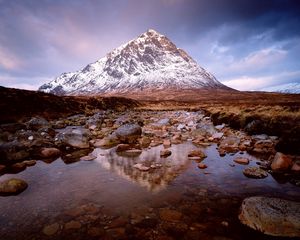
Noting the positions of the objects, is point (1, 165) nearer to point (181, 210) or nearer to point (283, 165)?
point (181, 210)

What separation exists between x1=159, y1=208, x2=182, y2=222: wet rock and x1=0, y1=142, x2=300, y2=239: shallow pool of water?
0.13m

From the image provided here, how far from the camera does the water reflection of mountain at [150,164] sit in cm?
734

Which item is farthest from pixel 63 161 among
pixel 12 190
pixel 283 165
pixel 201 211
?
pixel 283 165

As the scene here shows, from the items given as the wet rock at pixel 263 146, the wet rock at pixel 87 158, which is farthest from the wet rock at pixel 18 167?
the wet rock at pixel 263 146

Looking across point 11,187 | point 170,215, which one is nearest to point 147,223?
point 170,215

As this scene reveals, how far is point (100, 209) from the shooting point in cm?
557

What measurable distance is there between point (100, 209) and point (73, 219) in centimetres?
67

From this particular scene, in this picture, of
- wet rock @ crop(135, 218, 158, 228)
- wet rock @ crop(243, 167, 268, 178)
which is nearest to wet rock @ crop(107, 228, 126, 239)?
wet rock @ crop(135, 218, 158, 228)

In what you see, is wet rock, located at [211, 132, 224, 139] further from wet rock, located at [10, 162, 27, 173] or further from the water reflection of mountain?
wet rock, located at [10, 162, 27, 173]

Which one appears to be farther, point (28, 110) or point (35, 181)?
point (28, 110)

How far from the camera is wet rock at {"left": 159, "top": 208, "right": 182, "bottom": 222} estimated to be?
16.6ft

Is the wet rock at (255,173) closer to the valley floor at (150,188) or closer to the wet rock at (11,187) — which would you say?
the valley floor at (150,188)

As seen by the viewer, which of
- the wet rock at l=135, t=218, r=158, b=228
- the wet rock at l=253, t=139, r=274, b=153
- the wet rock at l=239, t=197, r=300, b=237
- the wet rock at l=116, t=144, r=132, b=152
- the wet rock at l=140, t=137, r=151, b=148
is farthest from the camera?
the wet rock at l=140, t=137, r=151, b=148

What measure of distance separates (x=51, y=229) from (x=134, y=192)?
7.78 ft
